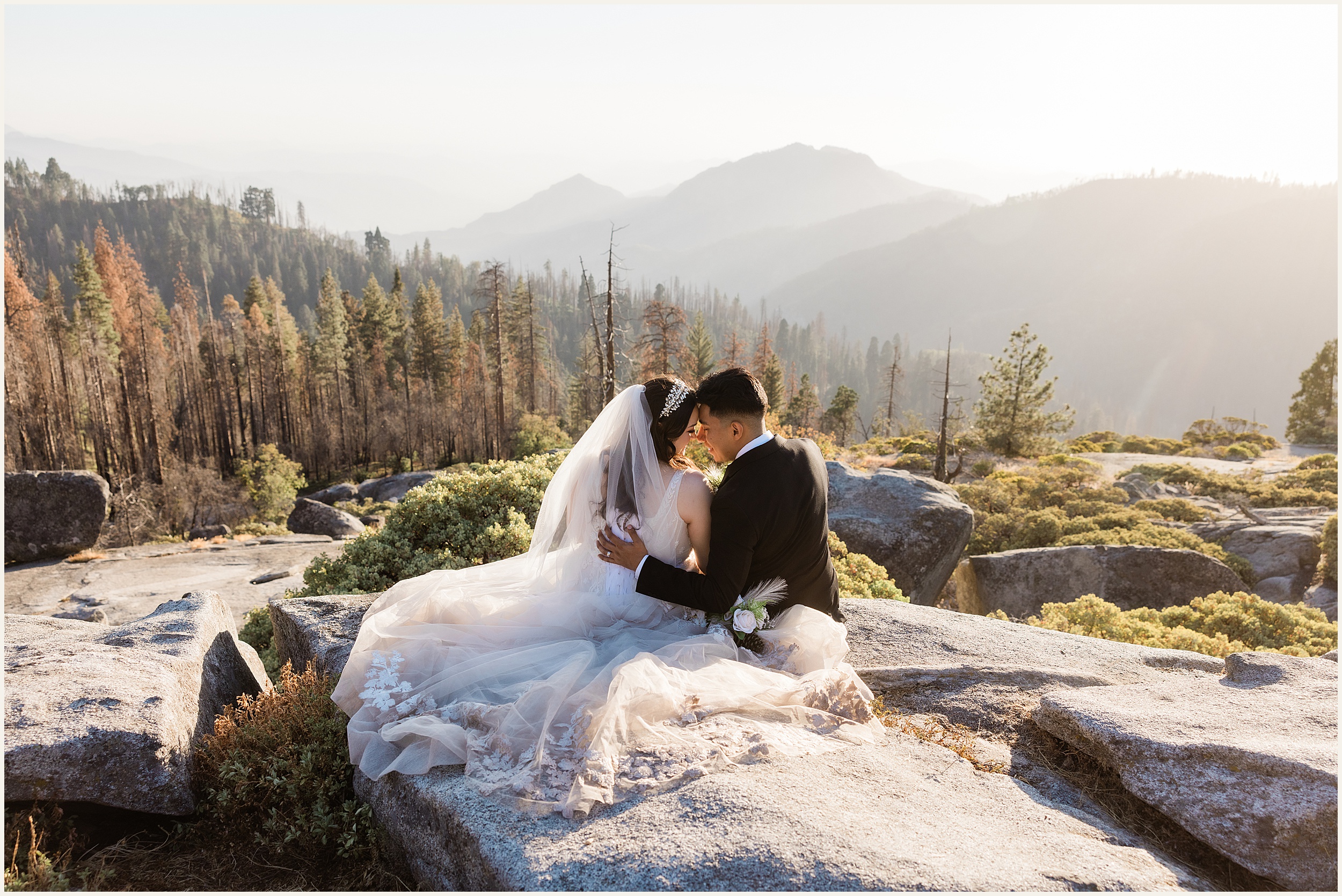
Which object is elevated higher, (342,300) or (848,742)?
(342,300)

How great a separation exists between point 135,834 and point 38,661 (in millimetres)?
1547

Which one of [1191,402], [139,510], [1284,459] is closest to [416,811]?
[139,510]

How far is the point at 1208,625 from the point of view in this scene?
8883mm

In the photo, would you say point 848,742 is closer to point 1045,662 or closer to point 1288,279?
point 1045,662

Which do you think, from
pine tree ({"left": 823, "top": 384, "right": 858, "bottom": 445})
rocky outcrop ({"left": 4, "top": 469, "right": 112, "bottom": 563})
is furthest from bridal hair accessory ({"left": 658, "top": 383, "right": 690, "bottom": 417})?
pine tree ({"left": 823, "top": 384, "right": 858, "bottom": 445})

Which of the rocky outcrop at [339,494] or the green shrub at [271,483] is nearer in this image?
the green shrub at [271,483]

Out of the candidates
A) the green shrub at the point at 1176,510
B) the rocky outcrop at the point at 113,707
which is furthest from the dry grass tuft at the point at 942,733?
the green shrub at the point at 1176,510

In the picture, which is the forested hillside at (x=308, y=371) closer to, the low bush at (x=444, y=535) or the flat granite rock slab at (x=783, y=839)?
the low bush at (x=444, y=535)

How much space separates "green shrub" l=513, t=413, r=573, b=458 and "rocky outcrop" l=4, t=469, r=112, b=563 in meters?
23.8

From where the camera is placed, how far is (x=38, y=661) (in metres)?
4.39

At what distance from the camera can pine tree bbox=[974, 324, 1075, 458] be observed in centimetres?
3219

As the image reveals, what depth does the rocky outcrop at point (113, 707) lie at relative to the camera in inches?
140

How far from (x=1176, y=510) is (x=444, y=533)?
61.4 feet

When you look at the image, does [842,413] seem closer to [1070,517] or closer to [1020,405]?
[1020,405]
